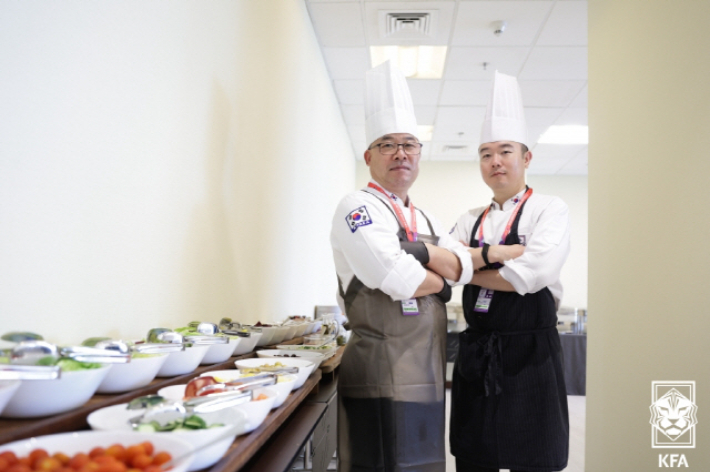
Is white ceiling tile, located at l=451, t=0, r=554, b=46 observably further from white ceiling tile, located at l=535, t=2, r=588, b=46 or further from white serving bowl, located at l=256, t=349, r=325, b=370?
white serving bowl, located at l=256, t=349, r=325, b=370

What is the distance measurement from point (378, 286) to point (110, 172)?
77 centimetres

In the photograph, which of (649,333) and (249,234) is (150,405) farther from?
(649,333)

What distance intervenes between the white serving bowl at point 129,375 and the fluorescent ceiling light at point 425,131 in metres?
5.83

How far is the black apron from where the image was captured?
1.78 metres

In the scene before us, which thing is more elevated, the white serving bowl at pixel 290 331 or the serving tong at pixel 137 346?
the serving tong at pixel 137 346

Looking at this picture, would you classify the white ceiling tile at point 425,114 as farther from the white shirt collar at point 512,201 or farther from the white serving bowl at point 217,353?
the white serving bowl at point 217,353

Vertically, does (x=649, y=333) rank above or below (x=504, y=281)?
below

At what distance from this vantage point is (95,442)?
71cm

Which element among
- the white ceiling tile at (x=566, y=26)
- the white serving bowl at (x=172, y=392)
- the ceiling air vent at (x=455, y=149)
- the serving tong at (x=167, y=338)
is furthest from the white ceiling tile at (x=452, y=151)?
the white serving bowl at (x=172, y=392)

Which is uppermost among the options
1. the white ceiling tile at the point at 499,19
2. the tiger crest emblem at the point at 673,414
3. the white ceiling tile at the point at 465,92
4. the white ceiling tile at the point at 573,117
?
the white ceiling tile at the point at 499,19

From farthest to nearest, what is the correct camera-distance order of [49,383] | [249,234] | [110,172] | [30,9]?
[249,234]
[110,172]
[30,9]
[49,383]

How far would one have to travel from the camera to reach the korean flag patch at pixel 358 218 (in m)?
1.64

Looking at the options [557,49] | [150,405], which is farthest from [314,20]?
[150,405]

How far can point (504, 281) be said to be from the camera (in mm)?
1840
